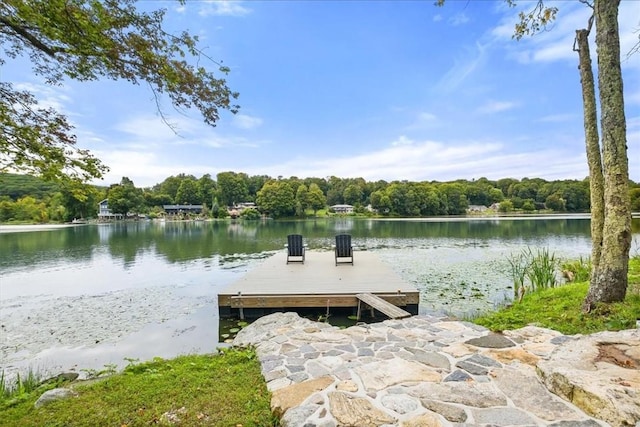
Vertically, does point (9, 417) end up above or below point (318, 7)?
below

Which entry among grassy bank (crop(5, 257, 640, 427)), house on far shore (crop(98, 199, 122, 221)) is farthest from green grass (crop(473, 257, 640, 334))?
house on far shore (crop(98, 199, 122, 221))

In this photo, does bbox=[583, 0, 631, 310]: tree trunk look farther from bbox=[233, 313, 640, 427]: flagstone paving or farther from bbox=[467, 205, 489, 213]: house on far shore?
bbox=[467, 205, 489, 213]: house on far shore

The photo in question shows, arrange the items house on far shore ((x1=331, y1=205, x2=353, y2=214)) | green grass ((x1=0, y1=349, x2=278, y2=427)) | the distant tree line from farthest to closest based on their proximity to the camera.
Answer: house on far shore ((x1=331, y1=205, x2=353, y2=214)) < the distant tree line < green grass ((x1=0, y1=349, x2=278, y2=427))

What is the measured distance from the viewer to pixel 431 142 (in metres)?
45.3

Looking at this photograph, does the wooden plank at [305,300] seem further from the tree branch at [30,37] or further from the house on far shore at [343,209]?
the house on far shore at [343,209]

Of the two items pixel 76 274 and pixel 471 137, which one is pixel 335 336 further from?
pixel 471 137

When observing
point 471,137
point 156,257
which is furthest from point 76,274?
point 471,137

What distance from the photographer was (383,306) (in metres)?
5.71

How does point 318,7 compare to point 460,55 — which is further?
point 460,55

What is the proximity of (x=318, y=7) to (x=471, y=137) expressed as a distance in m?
36.6

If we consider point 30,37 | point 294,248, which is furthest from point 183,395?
point 294,248

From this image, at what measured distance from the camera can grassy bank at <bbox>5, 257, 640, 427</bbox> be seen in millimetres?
2434

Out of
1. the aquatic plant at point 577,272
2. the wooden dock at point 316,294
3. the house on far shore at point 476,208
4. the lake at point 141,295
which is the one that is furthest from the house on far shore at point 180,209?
the aquatic plant at point 577,272

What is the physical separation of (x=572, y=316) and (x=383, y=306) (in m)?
2.61
